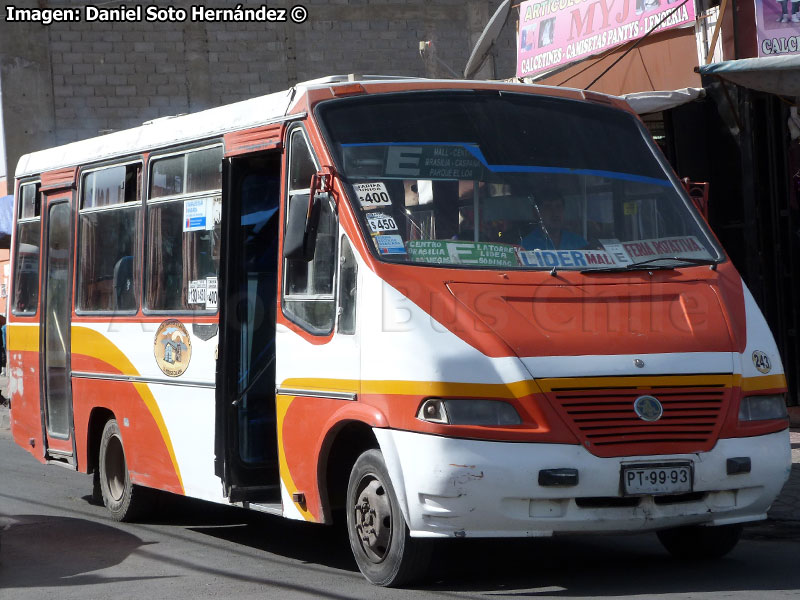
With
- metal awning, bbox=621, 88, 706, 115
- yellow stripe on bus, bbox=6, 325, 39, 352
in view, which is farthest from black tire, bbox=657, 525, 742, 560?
yellow stripe on bus, bbox=6, 325, 39, 352

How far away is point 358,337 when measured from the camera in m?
6.24

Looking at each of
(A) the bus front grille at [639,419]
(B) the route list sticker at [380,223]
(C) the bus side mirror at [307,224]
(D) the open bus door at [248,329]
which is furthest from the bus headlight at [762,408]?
(D) the open bus door at [248,329]

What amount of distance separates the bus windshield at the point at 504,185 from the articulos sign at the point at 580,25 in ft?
17.7

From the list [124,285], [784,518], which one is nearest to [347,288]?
[124,285]

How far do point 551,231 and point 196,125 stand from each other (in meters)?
2.70

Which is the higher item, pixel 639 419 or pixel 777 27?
pixel 777 27

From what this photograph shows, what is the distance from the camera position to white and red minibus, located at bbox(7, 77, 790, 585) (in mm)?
5781

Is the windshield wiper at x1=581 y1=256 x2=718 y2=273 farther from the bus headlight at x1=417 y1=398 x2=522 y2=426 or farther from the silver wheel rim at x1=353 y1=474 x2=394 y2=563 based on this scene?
the silver wheel rim at x1=353 y1=474 x2=394 y2=563

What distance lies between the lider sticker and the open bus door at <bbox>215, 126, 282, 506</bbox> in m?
0.49

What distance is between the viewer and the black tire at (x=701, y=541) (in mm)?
6738

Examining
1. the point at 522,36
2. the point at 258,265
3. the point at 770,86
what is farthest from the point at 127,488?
the point at 522,36

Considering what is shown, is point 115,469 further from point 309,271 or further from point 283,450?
point 309,271

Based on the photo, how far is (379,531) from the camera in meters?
6.19

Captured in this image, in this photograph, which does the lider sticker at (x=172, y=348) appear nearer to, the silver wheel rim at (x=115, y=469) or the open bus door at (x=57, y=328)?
the silver wheel rim at (x=115, y=469)
